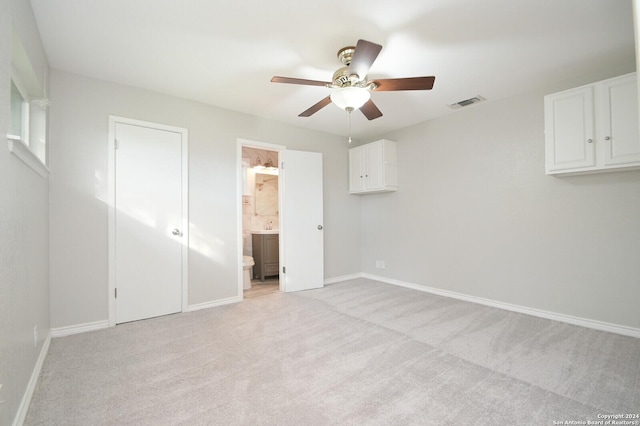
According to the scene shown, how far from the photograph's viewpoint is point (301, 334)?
8.72 feet

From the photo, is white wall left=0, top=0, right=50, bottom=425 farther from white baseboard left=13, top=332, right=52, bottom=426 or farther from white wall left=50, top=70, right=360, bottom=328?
white wall left=50, top=70, right=360, bottom=328

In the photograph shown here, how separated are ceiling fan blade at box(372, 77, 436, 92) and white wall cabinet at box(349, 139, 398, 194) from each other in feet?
6.98

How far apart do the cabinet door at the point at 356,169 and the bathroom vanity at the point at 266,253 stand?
1571mm

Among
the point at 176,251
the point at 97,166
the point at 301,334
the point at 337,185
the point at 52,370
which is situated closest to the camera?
the point at 52,370

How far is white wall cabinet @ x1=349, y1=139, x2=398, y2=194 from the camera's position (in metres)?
4.42

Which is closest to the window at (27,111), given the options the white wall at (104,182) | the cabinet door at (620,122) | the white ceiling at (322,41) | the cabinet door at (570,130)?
the white wall at (104,182)

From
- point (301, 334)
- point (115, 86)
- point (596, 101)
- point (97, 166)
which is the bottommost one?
point (301, 334)

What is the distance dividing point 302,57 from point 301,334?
2.48 m

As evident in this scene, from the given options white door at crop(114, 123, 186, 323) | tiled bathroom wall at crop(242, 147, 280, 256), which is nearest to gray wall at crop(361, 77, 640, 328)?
tiled bathroom wall at crop(242, 147, 280, 256)

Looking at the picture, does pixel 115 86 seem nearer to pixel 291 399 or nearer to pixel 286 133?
pixel 286 133

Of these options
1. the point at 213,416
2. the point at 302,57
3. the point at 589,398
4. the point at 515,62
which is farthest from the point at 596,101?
the point at 213,416

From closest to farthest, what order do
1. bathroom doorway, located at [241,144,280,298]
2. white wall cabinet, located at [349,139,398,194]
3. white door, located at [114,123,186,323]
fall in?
white door, located at [114,123,186,323], white wall cabinet, located at [349,139,398,194], bathroom doorway, located at [241,144,280,298]

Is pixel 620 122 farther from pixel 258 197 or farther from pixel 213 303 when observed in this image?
pixel 258 197

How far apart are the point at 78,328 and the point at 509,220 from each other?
464 cm
